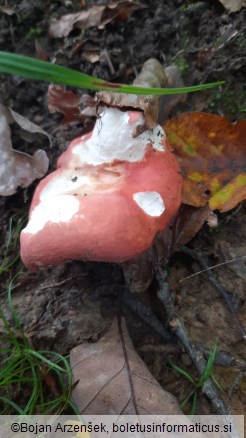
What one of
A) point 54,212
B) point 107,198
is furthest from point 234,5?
point 54,212

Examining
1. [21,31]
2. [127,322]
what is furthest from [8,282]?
[21,31]

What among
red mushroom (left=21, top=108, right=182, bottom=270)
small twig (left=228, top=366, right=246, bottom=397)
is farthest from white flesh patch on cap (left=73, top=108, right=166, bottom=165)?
small twig (left=228, top=366, right=246, bottom=397)

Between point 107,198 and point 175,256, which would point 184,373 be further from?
point 107,198

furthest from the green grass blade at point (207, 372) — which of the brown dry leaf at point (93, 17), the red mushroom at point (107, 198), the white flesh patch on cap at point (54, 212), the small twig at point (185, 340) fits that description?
the brown dry leaf at point (93, 17)

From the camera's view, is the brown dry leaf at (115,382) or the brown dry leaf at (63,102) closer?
the brown dry leaf at (115,382)

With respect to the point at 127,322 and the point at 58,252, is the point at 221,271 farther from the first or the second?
the point at 58,252

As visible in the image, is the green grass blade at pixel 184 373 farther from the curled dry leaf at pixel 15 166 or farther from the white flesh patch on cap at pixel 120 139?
the curled dry leaf at pixel 15 166
